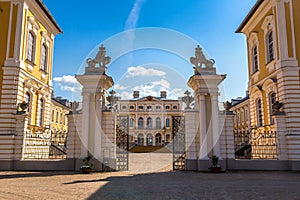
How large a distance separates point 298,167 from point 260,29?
10.9m

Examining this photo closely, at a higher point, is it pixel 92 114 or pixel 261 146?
pixel 92 114

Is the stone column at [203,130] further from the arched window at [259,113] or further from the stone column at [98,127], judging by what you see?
the arched window at [259,113]

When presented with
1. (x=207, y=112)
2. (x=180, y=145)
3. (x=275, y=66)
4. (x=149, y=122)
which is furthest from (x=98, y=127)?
(x=149, y=122)

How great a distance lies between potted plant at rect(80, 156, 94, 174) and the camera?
11570 mm

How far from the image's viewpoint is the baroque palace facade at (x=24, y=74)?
553 inches

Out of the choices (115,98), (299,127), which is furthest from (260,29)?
(115,98)

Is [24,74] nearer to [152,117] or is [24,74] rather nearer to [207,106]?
[207,106]

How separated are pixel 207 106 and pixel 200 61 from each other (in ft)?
7.35

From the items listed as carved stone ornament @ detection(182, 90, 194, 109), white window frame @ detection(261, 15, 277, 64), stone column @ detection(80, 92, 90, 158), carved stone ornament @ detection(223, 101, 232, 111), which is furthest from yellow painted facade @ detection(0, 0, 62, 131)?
white window frame @ detection(261, 15, 277, 64)

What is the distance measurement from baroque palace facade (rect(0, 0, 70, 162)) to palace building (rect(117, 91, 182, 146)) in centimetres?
3764

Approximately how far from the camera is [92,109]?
12633mm

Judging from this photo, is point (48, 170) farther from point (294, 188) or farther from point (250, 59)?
point (250, 59)

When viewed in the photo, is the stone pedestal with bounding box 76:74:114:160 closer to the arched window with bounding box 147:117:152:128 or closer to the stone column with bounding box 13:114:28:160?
the stone column with bounding box 13:114:28:160

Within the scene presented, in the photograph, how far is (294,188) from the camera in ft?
26.2
